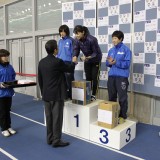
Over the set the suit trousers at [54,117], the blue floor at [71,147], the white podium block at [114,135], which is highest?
the suit trousers at [54,117]

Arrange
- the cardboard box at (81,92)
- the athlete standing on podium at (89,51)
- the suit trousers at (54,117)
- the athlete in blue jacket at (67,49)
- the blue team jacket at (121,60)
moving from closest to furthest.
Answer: the suit trousers at (54,117), the blue team jacket at (121,60), the cardboard box at (81,92), the athlete standing on podium at (89,51), the athlete in blue jacket at (67,49)

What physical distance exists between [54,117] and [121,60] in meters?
1.27

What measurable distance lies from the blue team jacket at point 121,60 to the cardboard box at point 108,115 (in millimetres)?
510

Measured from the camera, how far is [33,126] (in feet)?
12.4

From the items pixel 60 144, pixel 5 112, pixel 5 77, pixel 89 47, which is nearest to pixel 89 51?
pixel 89 47

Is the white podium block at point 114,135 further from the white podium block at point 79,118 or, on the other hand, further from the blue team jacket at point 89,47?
the blue team jacket at point 89,47

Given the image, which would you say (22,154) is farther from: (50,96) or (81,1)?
(81,1)

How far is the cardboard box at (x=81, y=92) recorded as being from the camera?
10.6 ft

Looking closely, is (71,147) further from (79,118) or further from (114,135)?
(114,135)

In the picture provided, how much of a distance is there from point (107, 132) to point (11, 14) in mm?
5839

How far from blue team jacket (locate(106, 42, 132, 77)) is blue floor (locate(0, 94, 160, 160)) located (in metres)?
1.04

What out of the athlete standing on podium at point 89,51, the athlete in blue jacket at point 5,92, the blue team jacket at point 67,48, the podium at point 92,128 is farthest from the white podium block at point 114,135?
the athlete in blue jacket at point 5,92

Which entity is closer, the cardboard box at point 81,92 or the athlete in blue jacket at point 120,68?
the athlete in blue jacket at point 120,68

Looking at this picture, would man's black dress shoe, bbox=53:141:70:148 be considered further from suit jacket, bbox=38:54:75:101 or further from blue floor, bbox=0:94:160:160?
suit jacket, bbox=38:54:75:101
